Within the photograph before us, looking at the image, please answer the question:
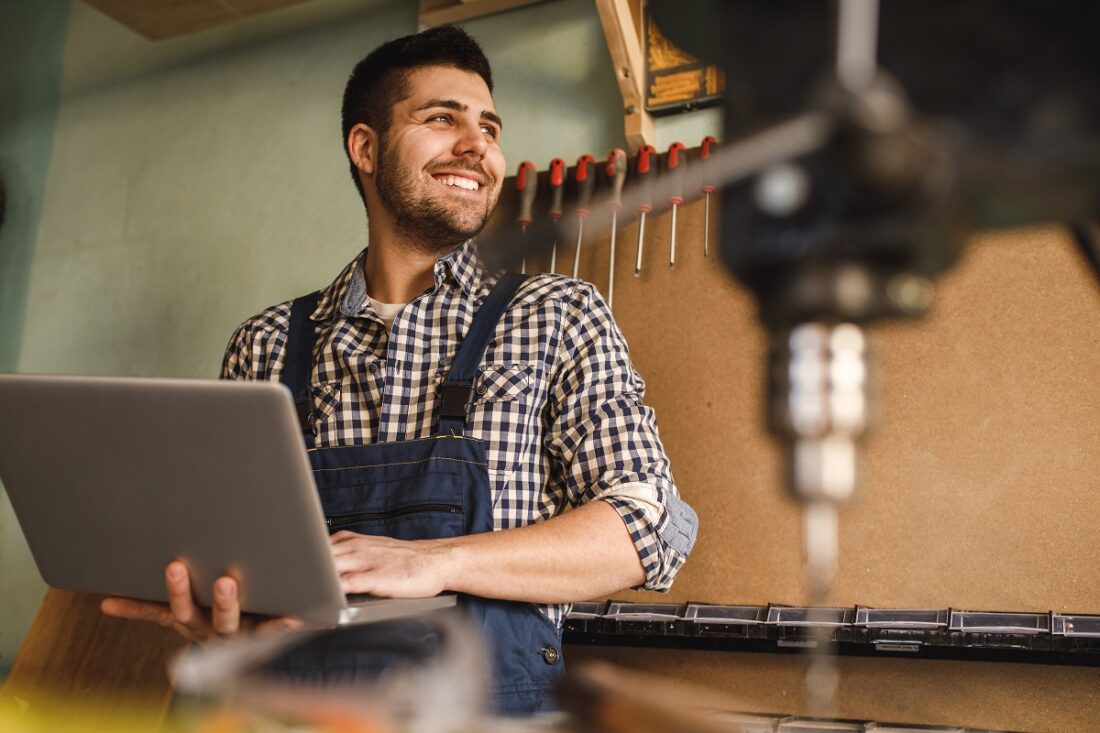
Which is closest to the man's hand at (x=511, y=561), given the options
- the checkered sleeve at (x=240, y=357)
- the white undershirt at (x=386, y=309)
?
the white undershirt at (x=386, y=309)

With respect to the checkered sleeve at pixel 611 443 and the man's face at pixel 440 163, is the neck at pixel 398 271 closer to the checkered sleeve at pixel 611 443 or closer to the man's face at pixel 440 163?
the man's face at pixel 440 163

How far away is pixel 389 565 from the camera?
112 cm

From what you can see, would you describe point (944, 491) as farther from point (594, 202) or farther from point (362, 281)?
point (362, 281)

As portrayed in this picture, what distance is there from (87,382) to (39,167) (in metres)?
2.33

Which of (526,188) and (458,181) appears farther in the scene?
(526,188)

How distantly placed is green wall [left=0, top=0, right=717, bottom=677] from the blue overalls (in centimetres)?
101

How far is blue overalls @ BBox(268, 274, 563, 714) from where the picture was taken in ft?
4.01

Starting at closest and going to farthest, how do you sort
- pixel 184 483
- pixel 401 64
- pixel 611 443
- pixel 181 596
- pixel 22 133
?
pixel 184 483, pixel 181 596, pixel 611 443, pixel 401 64, pixel 22 133

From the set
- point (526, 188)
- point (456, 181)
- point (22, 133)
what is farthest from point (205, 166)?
point (456, 181)

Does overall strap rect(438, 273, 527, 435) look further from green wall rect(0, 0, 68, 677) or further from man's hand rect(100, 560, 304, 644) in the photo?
green wall rect(0, 0, 68, 677)

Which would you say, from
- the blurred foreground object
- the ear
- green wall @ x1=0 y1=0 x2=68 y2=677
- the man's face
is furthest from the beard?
green wall @ x1=0 y1=0 x2=68 y2=677

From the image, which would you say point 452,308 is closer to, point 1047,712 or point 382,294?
point 382,294

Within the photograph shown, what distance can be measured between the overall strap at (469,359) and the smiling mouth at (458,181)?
246mm

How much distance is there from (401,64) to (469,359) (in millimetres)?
727
